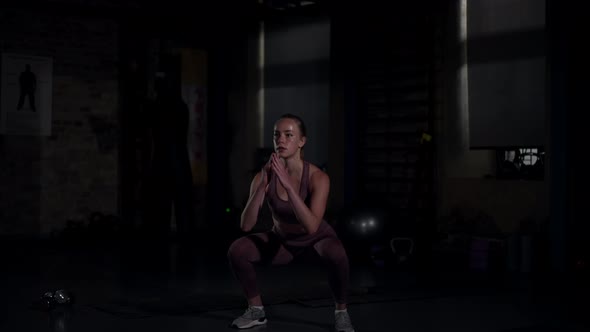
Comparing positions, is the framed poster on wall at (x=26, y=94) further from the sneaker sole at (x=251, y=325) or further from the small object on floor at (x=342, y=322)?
the small object on floor at (x=342, y=322)

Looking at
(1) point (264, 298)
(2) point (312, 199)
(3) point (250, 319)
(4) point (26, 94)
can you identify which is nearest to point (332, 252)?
(2) point (312, 199)

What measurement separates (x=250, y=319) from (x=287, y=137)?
100cm

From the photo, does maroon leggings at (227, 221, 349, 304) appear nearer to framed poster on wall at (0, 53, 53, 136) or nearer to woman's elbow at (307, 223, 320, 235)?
woman's elbow at (307, 223, 320, 235)

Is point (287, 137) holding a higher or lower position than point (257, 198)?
higher

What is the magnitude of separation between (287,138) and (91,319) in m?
1.57

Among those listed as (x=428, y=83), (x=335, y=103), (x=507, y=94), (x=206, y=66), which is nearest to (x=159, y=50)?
(x=206, y=66)

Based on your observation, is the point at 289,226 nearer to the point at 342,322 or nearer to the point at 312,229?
the point at 312,229

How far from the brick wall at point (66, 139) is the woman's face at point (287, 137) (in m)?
5.78

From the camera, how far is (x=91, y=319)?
4594 millimetres

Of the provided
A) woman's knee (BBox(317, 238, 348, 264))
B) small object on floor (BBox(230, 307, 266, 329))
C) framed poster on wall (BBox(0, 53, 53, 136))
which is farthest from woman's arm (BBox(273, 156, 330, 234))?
framed poster on wall (BBox(0, 53, 53, 136))

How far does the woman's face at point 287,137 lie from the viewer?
4.12 metres

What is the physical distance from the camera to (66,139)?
9.48 meters

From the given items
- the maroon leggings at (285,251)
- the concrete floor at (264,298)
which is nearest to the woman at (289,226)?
the maroon leggings at (285,251)

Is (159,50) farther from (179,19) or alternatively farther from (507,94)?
(507,94)
